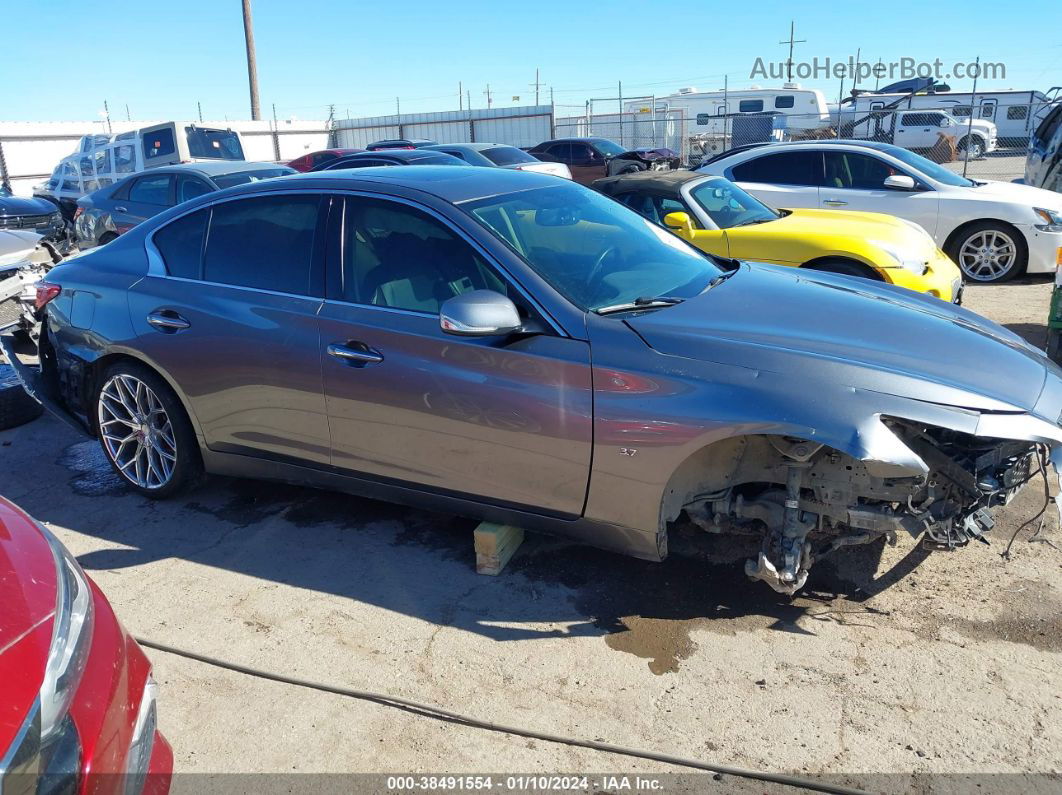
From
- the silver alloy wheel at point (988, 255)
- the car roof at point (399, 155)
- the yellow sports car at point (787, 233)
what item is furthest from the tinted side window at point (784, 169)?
the car roof at point (399, 155)

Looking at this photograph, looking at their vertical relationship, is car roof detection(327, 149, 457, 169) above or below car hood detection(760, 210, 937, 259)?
above

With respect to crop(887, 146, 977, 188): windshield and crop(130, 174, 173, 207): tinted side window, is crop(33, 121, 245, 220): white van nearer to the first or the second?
crop(130, 174, 173, 207): tinted side window

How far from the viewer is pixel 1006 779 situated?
2.49m

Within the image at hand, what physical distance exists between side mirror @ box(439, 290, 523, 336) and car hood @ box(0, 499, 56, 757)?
1.49 metres

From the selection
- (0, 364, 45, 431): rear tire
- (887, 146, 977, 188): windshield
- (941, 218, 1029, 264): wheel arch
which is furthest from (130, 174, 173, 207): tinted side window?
(941, 218, 1029, 264): wheel arch

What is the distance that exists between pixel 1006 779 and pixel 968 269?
839 centimetres

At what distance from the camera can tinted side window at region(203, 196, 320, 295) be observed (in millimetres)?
3877

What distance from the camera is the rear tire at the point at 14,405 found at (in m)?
5.86

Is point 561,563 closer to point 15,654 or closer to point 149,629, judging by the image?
point 149,629

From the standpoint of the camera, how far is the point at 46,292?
15.4 ft

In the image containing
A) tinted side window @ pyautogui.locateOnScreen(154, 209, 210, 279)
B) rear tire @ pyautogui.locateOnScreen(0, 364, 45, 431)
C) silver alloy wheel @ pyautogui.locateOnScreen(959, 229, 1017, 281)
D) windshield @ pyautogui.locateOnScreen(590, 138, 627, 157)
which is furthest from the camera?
windshield @ pyautogui.locateOnScreen(590, 138, 627, 157)

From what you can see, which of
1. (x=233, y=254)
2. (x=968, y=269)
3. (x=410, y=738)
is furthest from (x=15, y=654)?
(x=968, y=269)

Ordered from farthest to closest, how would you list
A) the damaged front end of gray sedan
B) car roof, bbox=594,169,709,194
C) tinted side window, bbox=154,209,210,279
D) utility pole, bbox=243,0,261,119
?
utility pole, bbox=243,0,261,119, car roof, bbox=594,169,709,194, tinted side window, bbox=154,209,210,279, the damaged front end of gray sedan

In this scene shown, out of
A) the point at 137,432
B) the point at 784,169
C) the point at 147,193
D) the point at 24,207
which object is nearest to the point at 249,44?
the point at 24,207
